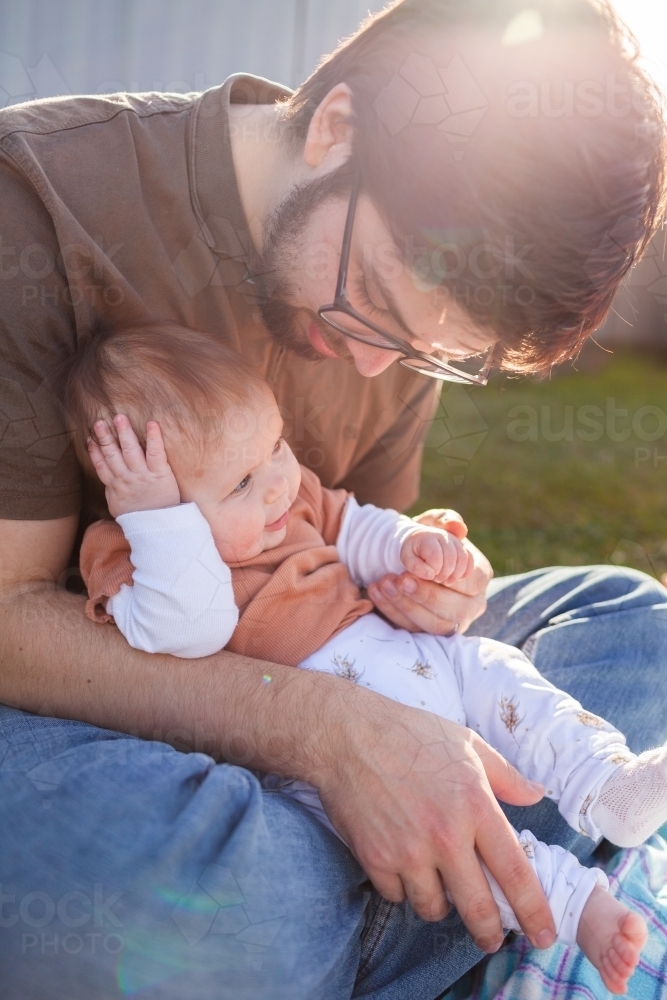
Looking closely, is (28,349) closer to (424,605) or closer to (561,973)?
(424,605)

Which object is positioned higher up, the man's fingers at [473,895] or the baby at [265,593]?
the baby at [265,593]

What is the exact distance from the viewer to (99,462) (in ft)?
4.26

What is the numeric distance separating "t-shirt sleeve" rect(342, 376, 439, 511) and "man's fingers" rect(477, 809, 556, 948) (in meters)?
1.05

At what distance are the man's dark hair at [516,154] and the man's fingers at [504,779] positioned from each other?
636 millimetres

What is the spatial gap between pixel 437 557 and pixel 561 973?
68cm

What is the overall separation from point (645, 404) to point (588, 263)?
3.65m

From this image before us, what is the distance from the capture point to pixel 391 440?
2.05 m

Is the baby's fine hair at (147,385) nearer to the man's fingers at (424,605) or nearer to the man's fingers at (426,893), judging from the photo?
the man's fingers at (424,605)

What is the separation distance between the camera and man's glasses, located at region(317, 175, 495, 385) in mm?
1309

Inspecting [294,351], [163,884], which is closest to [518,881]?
[163,884]

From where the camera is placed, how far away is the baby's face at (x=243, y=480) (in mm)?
1335

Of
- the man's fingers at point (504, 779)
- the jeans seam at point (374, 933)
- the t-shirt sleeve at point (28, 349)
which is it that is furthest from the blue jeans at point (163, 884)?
the t-shirt sleeve at point (28, 349)

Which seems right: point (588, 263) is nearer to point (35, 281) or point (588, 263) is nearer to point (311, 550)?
point (311, 550)

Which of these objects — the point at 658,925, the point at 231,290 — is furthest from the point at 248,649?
the point at 658,925
